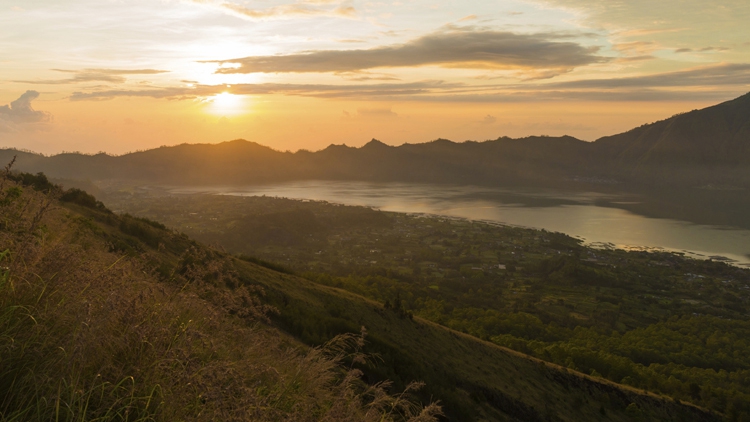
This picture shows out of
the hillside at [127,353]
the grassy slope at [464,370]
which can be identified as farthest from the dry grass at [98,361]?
the grassy slope at [464,370]

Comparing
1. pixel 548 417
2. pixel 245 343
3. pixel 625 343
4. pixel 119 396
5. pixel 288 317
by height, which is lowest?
pixel 625 343

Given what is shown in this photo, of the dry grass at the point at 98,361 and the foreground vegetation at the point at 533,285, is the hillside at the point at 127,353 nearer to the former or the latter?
the dry grass at the point at 98,361

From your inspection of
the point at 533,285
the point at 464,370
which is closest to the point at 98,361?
the point at 464,370

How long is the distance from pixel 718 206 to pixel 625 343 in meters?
164

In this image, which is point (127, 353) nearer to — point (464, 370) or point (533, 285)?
point (464, 370)

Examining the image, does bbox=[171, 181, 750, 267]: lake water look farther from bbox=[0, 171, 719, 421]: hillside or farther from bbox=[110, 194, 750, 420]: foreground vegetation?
bbox=[0, 171, 719, 421]: hillside

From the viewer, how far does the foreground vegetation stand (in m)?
38.2

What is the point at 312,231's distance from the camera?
105312 millimetres

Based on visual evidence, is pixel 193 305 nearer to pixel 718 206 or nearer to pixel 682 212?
pixel 682 212

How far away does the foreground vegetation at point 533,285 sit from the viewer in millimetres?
38250

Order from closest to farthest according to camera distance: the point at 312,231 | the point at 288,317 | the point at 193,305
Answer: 1. the point at 193,305
2. the point at 288,317
3. the point at 312,231

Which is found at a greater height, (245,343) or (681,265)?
(245,343)

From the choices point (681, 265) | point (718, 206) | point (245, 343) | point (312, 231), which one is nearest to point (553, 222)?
point (681, 265)

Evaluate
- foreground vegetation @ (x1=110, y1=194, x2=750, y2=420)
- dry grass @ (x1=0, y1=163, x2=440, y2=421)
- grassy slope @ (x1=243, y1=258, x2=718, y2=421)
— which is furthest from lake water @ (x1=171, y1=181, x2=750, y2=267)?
dry grass @ (x1=0, y1=163, x2=440, y2=421)
